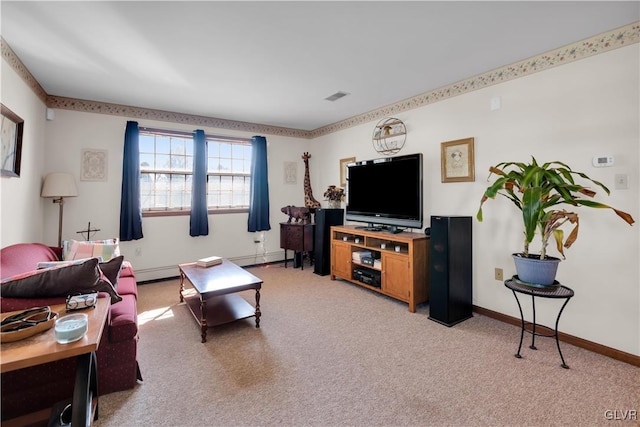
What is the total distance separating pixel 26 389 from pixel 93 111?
11.5 feet

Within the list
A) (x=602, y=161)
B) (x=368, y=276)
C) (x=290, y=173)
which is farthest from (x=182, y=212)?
(x=602, y=161)

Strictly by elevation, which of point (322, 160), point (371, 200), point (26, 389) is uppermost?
point (322, 160)

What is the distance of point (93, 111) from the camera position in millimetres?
3824

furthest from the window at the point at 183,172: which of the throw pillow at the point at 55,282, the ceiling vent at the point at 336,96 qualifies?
the throw pillow at the point at 55,282

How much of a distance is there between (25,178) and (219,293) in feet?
7.60

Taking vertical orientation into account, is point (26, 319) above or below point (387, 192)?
below

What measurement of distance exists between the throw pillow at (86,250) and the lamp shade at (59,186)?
0.71 meters

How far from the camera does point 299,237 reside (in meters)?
4.79

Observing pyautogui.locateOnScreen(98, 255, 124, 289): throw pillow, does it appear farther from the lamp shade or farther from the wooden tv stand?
the wooden tv stand

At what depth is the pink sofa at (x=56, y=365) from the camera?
1.46 metres

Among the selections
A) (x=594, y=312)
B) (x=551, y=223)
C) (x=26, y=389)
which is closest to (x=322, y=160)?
(x=551, y=223)

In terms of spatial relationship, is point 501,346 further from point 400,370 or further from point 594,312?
point 400,370

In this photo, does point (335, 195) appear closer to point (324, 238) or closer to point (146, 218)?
point (324, 238)

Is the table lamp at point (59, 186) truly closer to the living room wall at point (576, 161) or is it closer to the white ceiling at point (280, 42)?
the white ceiling at point (280, 42)
